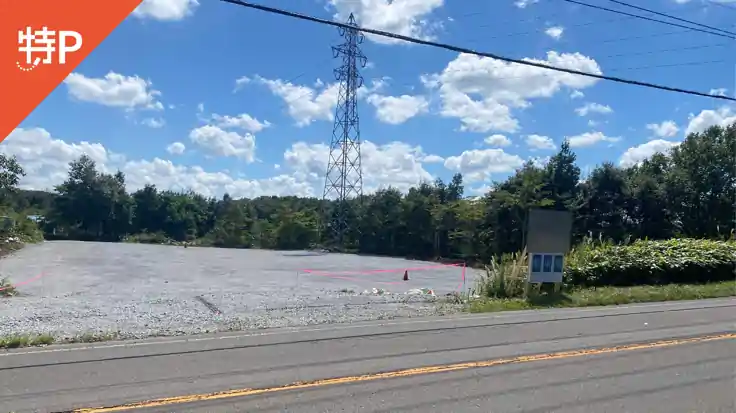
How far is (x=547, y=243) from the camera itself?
14.8 meters

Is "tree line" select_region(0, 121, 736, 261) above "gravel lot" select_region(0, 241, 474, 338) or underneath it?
above

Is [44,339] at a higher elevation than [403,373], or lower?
lower

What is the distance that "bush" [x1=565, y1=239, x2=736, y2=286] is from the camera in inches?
651

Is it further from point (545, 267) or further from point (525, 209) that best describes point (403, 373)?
point (525, 209)

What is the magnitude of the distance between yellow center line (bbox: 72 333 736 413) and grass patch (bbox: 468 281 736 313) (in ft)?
14.7

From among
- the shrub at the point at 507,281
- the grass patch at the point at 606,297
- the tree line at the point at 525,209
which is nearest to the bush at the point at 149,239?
the tree line at the point at 525,209

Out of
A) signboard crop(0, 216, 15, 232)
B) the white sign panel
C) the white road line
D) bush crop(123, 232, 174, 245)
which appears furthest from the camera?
bush crop(123, 232, 174, 245)

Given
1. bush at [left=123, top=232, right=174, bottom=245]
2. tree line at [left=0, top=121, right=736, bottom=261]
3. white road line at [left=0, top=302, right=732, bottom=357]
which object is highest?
tree line at [left=0, top=121, right=736, bottom=261]

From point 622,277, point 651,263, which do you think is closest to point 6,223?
point 622,277

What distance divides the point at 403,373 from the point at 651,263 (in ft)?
44.7

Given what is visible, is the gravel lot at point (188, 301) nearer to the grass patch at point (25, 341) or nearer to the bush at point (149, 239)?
the grass patch at point (25, 341)

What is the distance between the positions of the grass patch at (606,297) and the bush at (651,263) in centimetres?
50

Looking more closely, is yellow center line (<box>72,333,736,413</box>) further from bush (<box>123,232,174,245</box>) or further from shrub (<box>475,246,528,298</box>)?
bush (<box>123,232,174,245</box>)

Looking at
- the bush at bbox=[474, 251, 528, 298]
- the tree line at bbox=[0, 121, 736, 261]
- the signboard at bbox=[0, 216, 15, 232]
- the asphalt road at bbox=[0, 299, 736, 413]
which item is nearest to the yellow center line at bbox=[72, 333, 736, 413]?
the asphalt road at bbox=[0, 299, 736, 413]
